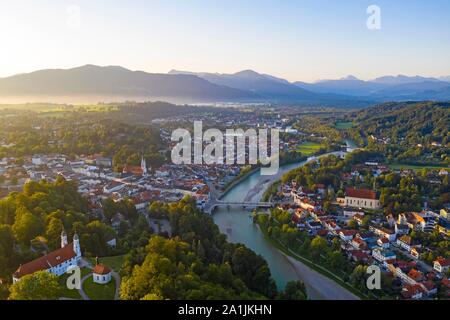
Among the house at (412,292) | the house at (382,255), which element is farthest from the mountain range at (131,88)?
the house at (412,292)

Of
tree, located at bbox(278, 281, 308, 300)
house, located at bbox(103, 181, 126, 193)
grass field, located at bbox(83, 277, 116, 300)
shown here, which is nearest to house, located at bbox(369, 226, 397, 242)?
tree, located at bbox(278, 281, 308, 300)

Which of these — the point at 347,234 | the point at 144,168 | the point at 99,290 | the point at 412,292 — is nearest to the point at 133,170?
the point at 144,168

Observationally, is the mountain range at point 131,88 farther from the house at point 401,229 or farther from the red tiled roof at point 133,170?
the house at point 401,229

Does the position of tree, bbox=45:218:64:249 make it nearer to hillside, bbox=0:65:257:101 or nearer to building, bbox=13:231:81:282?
building, bbox=13:231:81:282

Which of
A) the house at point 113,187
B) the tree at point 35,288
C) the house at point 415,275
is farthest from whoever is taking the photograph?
the house at point 113,187

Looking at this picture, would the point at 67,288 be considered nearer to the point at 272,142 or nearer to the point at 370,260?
the point at 370,260

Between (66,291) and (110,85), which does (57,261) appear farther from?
(110,85)
